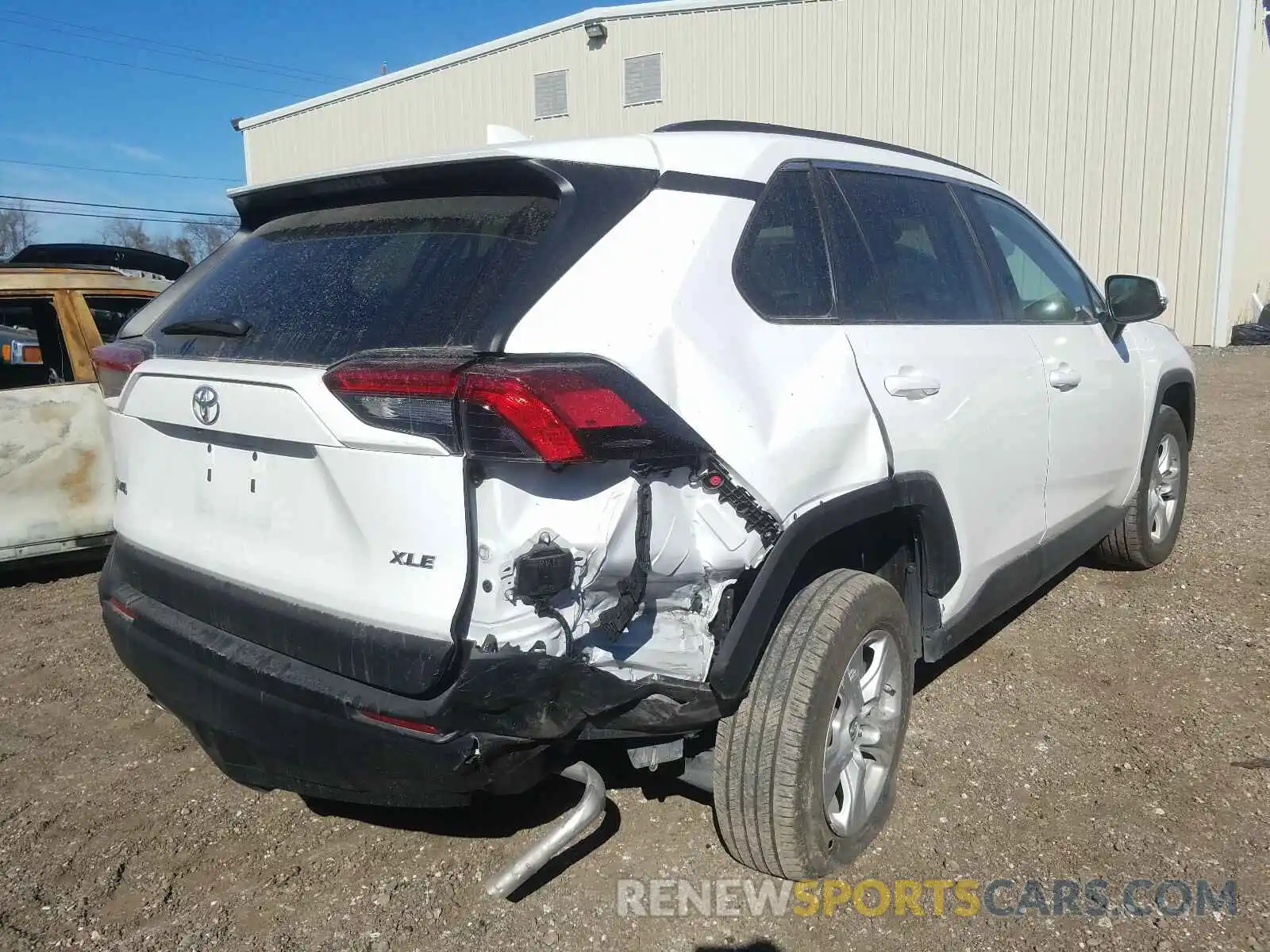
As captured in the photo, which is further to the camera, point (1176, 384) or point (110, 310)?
point (110, 310)

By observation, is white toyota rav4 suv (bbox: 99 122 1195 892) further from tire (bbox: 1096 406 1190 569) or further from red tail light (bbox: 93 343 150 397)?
tire (bbox: 1096 406 1190 569)

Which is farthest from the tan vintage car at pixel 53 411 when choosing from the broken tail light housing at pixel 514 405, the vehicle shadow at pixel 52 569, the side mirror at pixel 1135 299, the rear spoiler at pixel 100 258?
the side mirror at pixel 1135 299

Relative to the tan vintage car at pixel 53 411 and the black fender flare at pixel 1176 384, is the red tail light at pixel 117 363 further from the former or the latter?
the black fender flare at pixel 1176 384

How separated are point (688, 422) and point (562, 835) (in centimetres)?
90

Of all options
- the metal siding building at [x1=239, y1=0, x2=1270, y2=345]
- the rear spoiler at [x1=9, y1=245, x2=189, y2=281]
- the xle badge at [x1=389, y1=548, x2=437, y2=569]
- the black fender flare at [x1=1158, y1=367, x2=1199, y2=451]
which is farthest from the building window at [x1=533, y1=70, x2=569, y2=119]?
the xle badge at [x1=389, y1=548, x2=437, y2=569]

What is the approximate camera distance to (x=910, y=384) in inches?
105

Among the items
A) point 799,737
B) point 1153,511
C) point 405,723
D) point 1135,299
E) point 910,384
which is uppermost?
point 1135,299

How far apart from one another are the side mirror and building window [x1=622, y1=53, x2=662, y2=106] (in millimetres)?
14783

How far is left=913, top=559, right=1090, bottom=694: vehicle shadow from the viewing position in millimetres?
3791

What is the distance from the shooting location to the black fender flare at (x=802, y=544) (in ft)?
7.06

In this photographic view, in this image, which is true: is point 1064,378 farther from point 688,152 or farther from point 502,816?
point 502,816

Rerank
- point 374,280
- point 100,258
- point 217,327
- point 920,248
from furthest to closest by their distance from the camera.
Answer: point 100,258, point 920,248, point 217,327, point 374,280

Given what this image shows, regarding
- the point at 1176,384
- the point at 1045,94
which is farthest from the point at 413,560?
the point at 1045,94

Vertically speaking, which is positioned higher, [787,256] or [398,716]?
[787,256]
